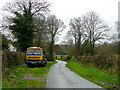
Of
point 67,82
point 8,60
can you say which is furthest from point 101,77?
point 8,60

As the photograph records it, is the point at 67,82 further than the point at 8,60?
No

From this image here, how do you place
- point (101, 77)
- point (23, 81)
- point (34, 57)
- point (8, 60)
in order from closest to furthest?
point (23, 81) < point (101, 77) < point (8, 60) < point (34, 57)

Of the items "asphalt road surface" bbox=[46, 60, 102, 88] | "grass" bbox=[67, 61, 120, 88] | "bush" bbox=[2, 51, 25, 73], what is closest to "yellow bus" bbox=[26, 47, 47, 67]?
"bush" bbox=[2, 51, 25, 73]

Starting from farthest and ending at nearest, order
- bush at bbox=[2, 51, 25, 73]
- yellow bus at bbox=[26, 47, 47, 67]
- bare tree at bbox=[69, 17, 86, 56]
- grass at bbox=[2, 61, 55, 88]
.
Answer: bare tree at bbox=[69, 17, 86, 56] → yellow bus at bbox=[26, 47, 47, 67] → bush at bbox=[2, 51, 25, 73] → grass at bbox=[2, 61, 55, 88]

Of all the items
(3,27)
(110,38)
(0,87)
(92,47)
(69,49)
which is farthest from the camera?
(69,49)

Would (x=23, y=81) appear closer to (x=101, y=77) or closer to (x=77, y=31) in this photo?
(x=101, y=77)

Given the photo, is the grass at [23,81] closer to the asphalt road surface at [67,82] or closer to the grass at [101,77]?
the asphalt road surface at [67,82]

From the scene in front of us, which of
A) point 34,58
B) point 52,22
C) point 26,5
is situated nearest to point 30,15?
point 26,5

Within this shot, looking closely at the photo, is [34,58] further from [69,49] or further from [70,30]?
[69,49]

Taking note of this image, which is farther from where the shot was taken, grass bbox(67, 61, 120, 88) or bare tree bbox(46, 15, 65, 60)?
bare tree bbox(46, 15, 65, 60)

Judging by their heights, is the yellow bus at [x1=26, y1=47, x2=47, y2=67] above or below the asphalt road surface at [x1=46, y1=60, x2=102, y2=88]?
above

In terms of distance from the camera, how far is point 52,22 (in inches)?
2266

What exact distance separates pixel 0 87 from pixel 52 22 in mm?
50699

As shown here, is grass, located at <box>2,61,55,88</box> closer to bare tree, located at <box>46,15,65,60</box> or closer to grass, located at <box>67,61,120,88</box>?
grass, located at <box>67,61,120,88</box>
